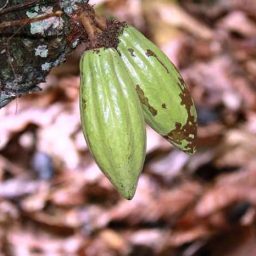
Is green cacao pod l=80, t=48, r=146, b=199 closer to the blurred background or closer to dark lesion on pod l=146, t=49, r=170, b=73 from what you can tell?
dark lesion on pod l=146, t=49, r=170, b=73

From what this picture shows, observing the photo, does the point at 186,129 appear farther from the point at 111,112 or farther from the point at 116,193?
the point at 116,193

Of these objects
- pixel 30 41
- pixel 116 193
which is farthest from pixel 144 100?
pixel 116 193

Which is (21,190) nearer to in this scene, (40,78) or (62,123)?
(62,123)

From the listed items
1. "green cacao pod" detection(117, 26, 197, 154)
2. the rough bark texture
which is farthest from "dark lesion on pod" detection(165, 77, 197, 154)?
the rough bark texture

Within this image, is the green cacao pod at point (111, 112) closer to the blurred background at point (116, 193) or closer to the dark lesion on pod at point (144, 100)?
the dark lesion on pod at point (144, 100)

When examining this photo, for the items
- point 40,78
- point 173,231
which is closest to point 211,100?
point 173,231
